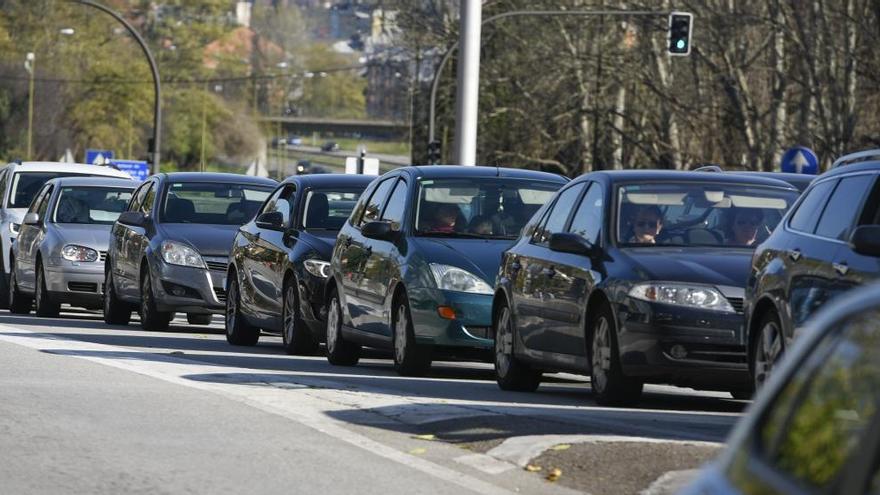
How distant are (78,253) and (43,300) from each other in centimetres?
66

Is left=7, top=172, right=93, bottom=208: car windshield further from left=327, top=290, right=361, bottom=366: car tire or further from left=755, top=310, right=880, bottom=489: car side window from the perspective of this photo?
left=755, top=310, right=880, bottom=489: car side window

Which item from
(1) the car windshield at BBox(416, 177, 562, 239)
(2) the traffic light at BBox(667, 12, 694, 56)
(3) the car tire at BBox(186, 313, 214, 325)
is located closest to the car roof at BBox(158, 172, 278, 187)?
(3) the car tire at BBox(186, 313, 214, 325)

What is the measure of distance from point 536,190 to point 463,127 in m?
17.2

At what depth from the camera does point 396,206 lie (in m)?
14.7

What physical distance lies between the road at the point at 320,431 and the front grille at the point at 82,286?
749 centimetres

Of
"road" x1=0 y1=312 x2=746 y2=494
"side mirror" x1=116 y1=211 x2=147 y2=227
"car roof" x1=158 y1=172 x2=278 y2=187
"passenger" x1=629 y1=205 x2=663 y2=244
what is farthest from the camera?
"car roof" x1=158 y1=172 x2=278 y2=187

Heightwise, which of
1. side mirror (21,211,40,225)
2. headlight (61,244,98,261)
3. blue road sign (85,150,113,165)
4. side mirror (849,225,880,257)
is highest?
side mirror (849,225,880,257)

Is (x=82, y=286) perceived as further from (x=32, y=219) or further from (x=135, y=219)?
(x=135, y=219)

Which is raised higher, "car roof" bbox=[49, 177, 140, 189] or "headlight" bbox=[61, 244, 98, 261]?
"car roof" bbox=[49, 177, 140, 189]

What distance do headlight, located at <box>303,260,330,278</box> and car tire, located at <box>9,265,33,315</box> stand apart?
27.4 feet

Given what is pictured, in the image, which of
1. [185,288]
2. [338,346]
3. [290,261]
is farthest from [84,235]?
[338,346]

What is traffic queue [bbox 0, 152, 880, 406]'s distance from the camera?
9.83 m

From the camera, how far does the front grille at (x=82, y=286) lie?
2200cm

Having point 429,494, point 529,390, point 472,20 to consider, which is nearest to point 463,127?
point 472,20
